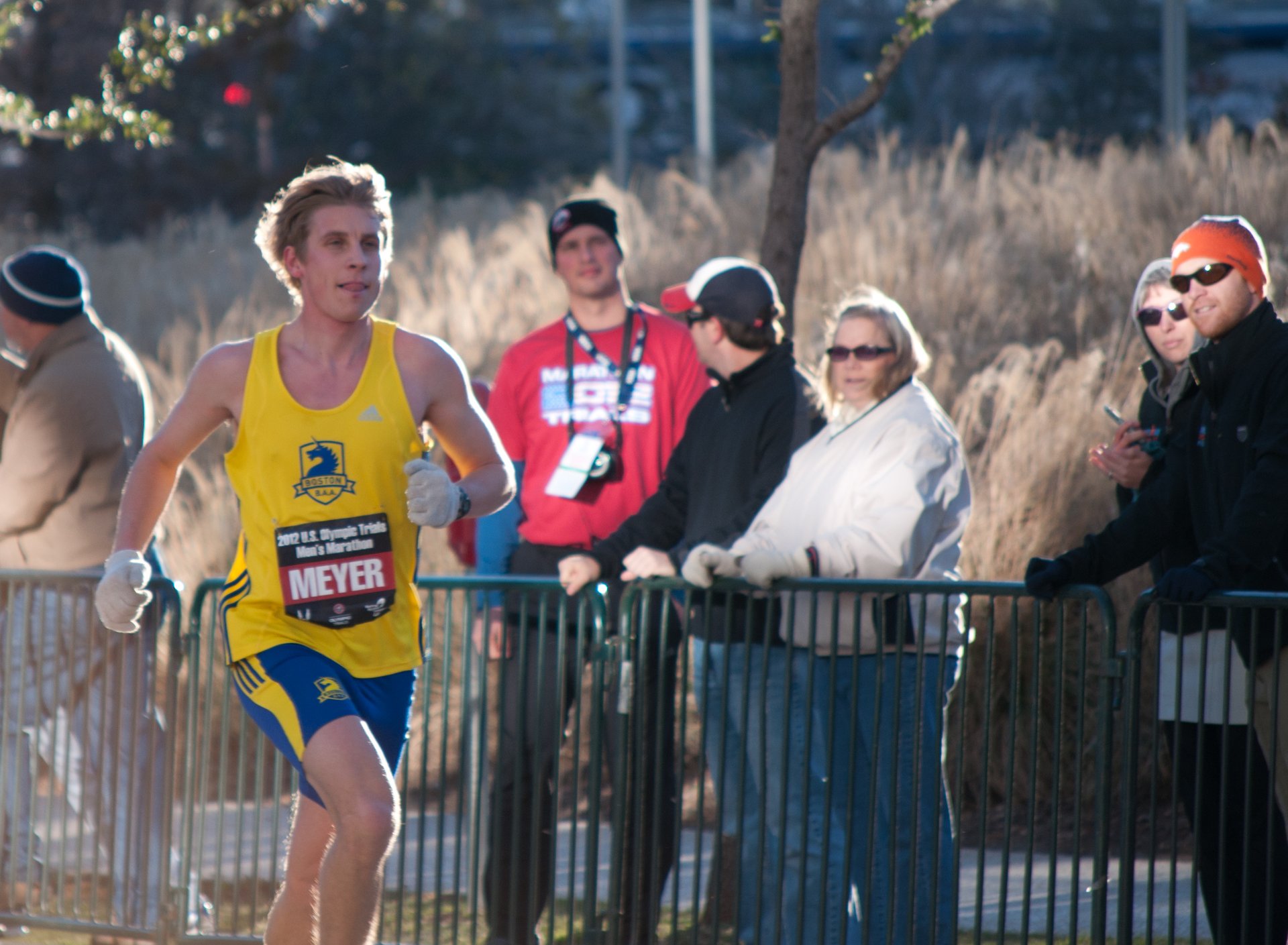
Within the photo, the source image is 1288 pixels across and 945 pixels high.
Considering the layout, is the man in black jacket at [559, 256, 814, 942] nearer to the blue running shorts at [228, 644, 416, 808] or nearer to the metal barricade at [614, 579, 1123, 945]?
the metal barricade at [614, 579, 1123, 945]

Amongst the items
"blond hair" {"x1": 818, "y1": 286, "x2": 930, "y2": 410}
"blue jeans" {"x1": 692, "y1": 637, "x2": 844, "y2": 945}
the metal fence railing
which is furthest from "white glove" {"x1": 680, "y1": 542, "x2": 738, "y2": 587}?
"blond hair" {"x1": 818, "y1": 286, "x2": 930, "y2": 410}

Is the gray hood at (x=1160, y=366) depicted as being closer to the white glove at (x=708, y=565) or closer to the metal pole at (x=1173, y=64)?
the white glove at (x=708, y=565)

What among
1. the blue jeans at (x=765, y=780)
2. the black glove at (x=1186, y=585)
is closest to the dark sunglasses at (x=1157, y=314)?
the black glove at (x=1186, y=585)

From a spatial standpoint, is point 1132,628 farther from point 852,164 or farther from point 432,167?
point 432,167

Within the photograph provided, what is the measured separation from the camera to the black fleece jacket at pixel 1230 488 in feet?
14.6

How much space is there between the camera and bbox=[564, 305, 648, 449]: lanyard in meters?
6.04

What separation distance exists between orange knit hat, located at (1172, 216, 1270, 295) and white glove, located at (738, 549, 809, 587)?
4.43 ft

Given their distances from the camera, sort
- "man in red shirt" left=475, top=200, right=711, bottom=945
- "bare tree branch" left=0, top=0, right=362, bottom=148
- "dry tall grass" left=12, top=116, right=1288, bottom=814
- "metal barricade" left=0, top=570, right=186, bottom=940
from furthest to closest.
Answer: "bare tree branch" left=0, top=0, right=362, bottom=148 < "dry tall grass" left=12, top=116, right=1288, bottom=814 < "metal barricade" left=0, top=570, right=186, bottom=940 < "man in red shirt" left=475, top=200, right=711, bottom=945

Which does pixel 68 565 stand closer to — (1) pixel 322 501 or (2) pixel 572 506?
(2) pixel 572 506

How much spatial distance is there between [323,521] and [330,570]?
0.41ft

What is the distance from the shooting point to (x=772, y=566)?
16.7ft

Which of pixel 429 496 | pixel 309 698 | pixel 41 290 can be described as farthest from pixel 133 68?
pixel 309 698

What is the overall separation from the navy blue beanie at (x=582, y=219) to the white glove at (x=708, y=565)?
143 cm

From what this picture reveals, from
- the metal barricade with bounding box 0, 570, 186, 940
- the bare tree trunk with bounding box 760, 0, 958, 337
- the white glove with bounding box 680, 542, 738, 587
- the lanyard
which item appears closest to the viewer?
the white glove with bounding box 680, 542, 738, 587
